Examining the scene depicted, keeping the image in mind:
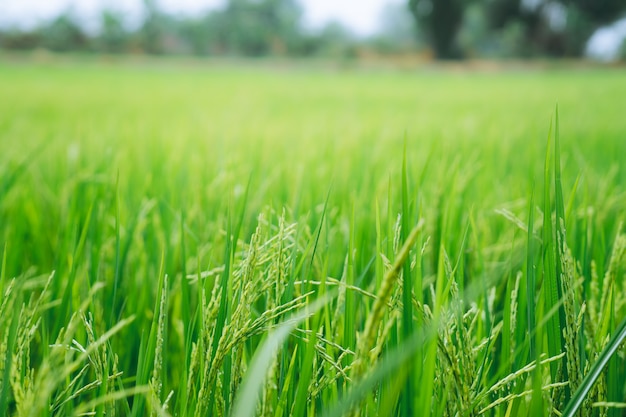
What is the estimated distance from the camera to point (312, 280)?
Answer: 0.61 m

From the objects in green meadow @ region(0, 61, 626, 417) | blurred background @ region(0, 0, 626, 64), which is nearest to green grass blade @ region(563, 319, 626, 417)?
green meadow @ region(0, 61, 626, 417)

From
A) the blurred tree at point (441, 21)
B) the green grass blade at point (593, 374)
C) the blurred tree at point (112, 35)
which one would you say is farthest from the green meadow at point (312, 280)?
the blurred tree at point (112, 35)

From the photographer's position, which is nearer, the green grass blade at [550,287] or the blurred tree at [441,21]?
the green grass blade at [550,287]

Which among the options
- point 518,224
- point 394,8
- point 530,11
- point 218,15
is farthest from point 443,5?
point 394,8

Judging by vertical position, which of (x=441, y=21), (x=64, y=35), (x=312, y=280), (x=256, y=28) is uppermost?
(x=256, y=28)

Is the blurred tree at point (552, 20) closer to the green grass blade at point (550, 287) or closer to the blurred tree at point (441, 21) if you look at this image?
the blurred tree at point (441, 21)

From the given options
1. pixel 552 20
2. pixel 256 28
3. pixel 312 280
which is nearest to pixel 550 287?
pixel 312 280

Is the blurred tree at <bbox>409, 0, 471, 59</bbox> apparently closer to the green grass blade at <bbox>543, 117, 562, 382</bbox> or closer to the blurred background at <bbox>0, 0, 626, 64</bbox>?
the blurred background at <bbox>0, 0, 626, 64</bbox>

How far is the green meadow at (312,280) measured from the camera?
38cm

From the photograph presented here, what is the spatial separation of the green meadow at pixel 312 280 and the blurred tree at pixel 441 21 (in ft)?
74.4

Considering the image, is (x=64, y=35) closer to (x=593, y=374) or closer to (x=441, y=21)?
(x=441, y=21)

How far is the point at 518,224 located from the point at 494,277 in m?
0.22

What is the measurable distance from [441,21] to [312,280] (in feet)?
81.8

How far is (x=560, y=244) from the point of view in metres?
0.42
